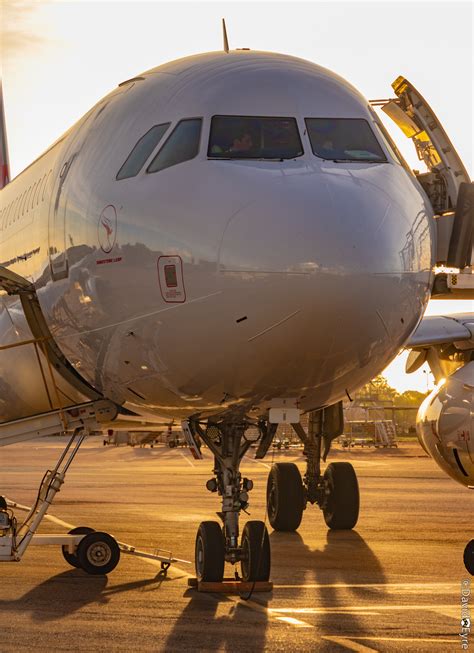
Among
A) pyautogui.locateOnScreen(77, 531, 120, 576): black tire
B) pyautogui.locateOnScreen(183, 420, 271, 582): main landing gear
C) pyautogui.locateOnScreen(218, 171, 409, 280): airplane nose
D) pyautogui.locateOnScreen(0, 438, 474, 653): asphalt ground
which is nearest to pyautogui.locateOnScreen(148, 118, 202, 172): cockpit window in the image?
pyautogui.locateOnScreen(218, 171, 409, 280): airplane nose

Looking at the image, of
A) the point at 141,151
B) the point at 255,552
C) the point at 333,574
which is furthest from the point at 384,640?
the point at 333,574

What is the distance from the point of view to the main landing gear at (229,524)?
521 inches

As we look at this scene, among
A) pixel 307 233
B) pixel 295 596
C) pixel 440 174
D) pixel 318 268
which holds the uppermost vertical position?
pixel 440 174

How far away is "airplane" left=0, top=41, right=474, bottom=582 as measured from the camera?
10.3 m

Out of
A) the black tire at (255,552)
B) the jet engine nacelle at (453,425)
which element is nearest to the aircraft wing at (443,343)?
the jet engine nacelle at (453,425)

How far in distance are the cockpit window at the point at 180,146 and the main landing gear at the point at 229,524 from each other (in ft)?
9.61

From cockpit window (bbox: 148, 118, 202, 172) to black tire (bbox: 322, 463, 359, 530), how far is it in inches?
417

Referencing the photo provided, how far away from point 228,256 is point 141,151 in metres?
1.82

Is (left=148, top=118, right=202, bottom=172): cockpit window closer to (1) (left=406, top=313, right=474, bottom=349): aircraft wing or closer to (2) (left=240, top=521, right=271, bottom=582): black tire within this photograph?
(2) (left=240, top=521, right=271, bottom=582): black tire

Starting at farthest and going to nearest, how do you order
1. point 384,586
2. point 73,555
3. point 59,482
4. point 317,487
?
point 317,487, point 73,555, point 59,482, point 384,586

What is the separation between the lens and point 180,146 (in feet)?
37.3

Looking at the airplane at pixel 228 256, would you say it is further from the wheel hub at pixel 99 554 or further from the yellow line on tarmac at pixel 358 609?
the wheel hub at pixel 99 554

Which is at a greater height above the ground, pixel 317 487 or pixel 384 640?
pixel 384 640

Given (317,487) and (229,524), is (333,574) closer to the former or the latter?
(229,524)
